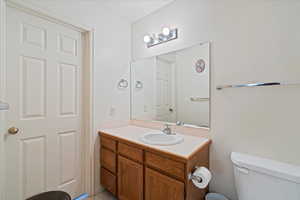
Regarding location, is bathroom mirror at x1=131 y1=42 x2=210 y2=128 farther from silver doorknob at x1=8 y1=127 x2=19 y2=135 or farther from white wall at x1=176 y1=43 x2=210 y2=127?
silver doorknob at x1=8 y1=127 x2=19 y2=135

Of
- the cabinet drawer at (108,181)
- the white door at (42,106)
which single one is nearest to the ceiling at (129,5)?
the white door at (42,106)

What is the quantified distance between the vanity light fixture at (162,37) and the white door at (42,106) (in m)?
0.88

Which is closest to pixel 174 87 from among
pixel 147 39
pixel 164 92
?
pixel 164 92

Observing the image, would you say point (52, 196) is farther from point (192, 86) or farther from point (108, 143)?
point (192, 86)

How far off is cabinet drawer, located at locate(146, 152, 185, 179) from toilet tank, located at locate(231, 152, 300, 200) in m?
Result: 0.45

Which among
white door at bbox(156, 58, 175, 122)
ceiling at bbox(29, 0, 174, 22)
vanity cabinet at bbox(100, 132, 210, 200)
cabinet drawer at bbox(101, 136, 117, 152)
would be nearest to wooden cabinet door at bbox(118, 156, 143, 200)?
vanity cabinet at bbox(100, 132, 210, 200)

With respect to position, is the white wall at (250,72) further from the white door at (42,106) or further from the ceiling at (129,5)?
the white door at (42,106)

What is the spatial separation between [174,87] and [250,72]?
0.78m

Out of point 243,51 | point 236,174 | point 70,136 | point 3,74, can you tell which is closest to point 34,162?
point 70,136

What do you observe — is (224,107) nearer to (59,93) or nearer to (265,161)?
(265,161)

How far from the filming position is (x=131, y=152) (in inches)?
52.8

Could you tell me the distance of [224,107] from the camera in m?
1.30

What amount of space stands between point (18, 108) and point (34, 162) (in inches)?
21.4

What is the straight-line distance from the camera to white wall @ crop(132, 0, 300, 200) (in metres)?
1.02
